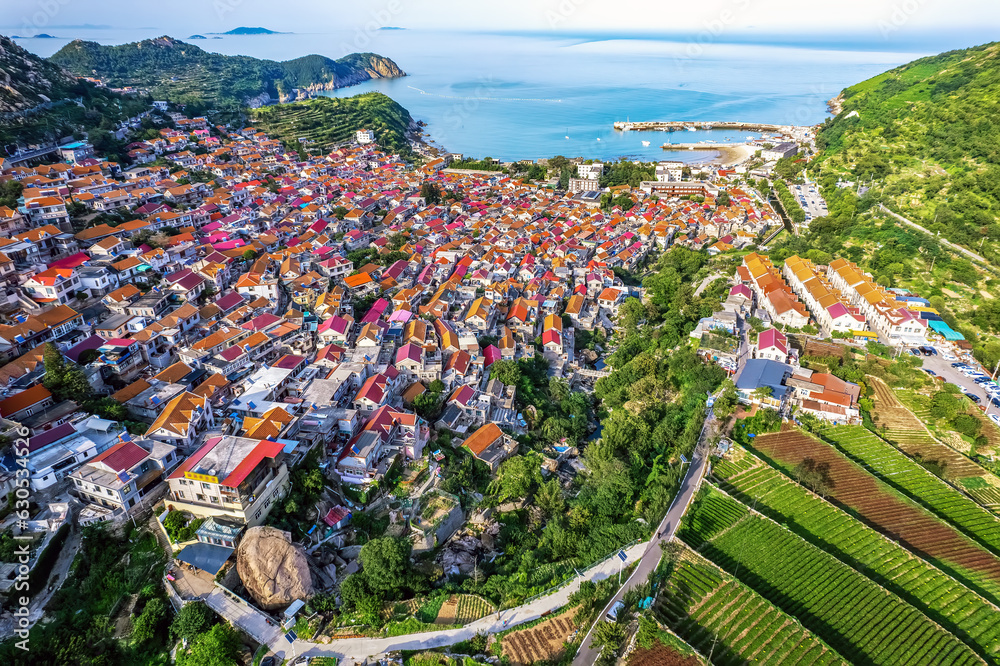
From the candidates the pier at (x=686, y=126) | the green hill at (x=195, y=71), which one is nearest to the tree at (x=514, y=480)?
the green hill at (x=195, y=71)

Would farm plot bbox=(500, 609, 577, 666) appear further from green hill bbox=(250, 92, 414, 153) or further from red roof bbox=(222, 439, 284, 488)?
green hill bbox=(250, 92, 414, 153)

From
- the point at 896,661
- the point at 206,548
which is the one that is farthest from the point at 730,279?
the point at 206,548

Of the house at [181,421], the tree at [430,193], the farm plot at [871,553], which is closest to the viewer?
the farm plot at [871,553]

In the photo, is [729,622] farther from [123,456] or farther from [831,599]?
[123,456]

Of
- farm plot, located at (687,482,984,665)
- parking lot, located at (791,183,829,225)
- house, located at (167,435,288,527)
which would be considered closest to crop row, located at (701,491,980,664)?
farm plot, located at (687,482,984,665)

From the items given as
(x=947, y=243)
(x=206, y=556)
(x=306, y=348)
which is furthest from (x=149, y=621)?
(x=947, y=243)

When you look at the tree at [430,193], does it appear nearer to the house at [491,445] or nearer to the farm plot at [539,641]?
the house at [491,445]
